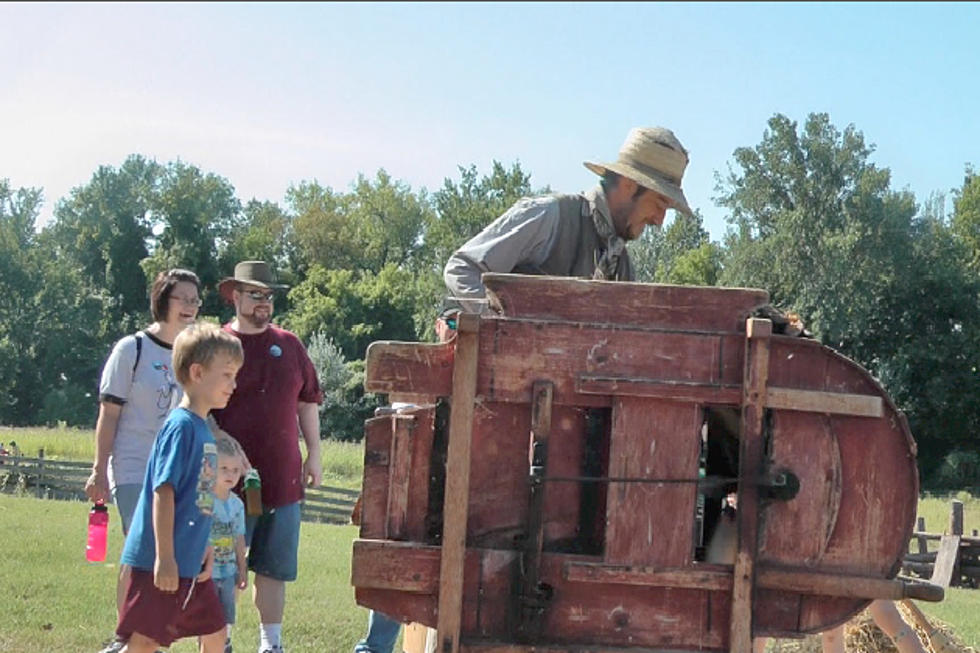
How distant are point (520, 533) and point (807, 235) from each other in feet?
173

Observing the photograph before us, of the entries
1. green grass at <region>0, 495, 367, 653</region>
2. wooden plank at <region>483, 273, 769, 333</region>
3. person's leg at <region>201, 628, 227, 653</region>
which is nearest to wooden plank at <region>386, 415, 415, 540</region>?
wooden plank at <region>483, 273, 769, 333</region>

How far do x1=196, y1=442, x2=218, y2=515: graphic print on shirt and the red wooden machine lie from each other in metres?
0.93

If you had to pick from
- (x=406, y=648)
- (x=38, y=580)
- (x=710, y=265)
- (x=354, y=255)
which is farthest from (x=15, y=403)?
(x=406, y=648)

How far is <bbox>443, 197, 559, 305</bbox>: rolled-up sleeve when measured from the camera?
5250 millimetres

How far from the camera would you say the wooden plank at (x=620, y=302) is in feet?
14.7

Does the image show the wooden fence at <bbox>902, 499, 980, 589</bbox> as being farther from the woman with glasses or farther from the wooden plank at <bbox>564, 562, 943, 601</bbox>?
the wooden plank at <bbox>564, 562, 943, 601</bbox>

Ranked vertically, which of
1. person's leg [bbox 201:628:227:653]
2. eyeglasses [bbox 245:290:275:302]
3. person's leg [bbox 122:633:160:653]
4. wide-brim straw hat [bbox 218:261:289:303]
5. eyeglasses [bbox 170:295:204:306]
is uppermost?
wide-brim straw hat [bbox 218:261:289:303]

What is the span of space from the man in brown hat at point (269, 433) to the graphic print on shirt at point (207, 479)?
1312 millimetres

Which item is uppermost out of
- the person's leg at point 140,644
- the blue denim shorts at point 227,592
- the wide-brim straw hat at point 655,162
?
the wide-brim straw hat at point 655,162

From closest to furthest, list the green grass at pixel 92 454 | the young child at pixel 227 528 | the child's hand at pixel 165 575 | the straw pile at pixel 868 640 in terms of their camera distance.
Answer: the child's hand at pixel 165 575 → the young child at pixel 227 528 → the straw pile at pixel 868 640 → the green grass at pixel 92 454

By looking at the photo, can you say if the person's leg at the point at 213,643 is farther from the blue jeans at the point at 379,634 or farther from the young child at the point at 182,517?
the blue jeans at the point at 379,634

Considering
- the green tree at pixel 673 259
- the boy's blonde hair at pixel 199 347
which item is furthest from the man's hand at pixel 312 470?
the green tree at pixel 673 259

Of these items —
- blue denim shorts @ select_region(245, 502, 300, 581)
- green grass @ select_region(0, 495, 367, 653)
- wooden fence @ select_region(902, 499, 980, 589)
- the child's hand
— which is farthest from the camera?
wooden fence @ select_region(902, 499, 980, 589)

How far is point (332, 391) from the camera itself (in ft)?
176
